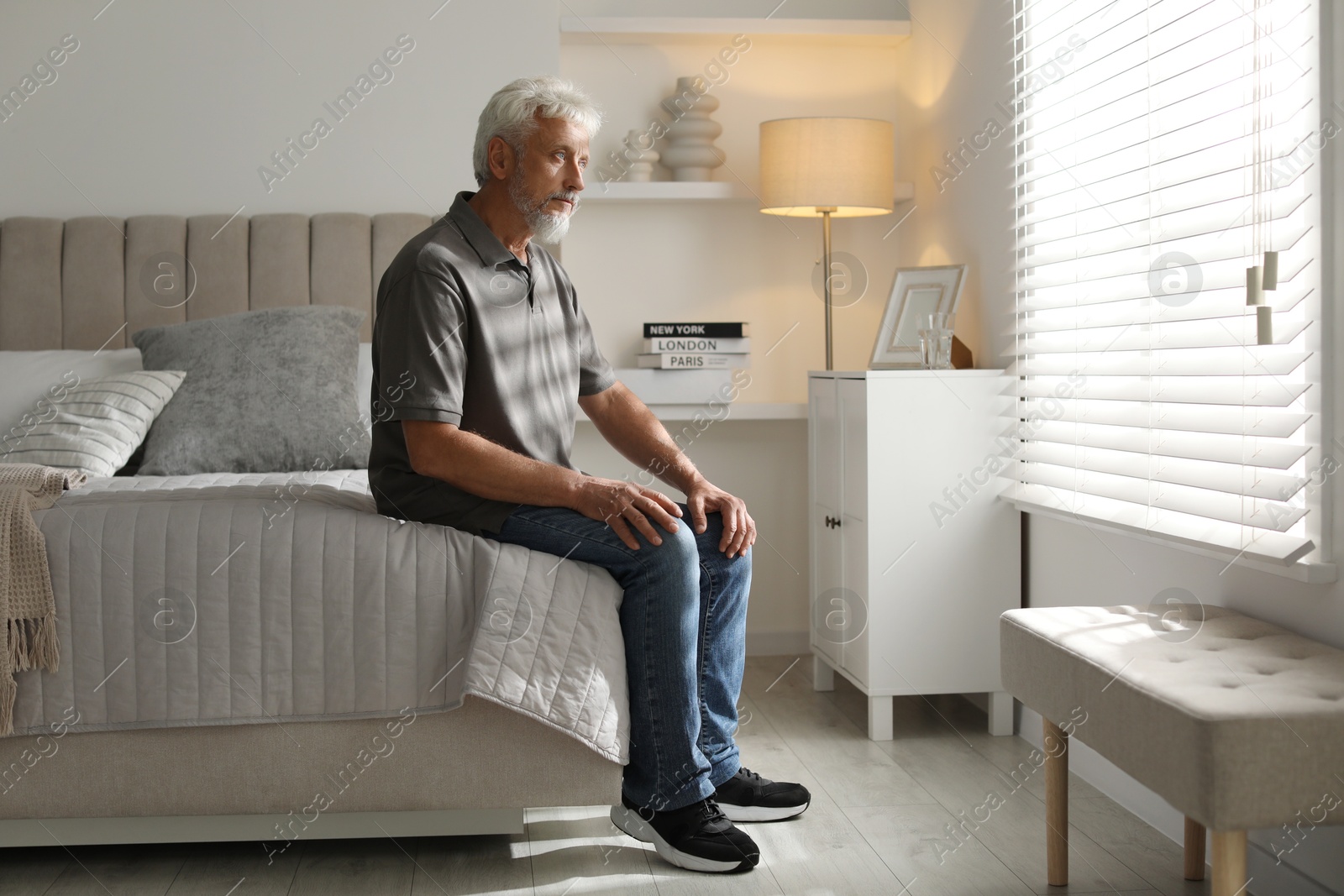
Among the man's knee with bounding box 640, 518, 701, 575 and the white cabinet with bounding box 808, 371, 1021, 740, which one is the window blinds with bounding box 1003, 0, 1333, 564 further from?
the man's knee with bounding box 640, 518, 701, 575

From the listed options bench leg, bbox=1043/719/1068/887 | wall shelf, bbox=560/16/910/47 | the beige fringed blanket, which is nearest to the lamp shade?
wall shelf, bbox=560/16/910/47

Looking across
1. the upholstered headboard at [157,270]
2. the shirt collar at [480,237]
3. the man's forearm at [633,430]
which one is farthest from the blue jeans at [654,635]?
the upholstered headboard at [157,270]

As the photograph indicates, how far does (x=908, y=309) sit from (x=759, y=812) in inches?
55.3

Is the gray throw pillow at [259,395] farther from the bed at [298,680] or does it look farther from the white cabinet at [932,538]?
the white cabinet at [932,538]

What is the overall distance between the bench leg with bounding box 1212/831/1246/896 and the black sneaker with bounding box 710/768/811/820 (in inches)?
32.8

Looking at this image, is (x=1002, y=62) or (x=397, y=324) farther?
(x=1002, y=62)

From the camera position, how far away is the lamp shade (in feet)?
9.73

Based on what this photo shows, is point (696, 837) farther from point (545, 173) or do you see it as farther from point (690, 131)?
point (690, 131)

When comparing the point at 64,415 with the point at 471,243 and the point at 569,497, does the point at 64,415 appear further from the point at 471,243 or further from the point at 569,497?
the point at 569,497

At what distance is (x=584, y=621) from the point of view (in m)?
1.77

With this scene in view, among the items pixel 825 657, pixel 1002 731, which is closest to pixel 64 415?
pixel 825 657

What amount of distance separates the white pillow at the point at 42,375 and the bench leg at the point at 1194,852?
238cm

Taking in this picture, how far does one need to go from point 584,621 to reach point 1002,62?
5.66 feet

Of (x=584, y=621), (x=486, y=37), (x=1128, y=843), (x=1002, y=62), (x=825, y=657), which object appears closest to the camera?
(x=584, y=621)
